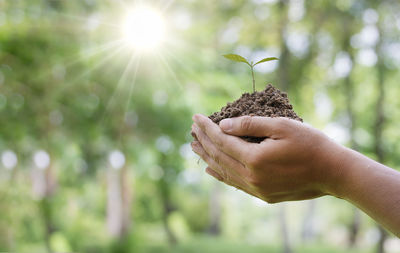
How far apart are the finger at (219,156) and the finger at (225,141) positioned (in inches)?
0.8

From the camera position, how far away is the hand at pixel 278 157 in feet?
3.79

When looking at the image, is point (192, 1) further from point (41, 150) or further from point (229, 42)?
point (41, 150)

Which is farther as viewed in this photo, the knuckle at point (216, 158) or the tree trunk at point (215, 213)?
the tree trunk at point (215, 213)

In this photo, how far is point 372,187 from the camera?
1.13 meters

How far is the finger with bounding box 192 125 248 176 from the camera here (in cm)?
128

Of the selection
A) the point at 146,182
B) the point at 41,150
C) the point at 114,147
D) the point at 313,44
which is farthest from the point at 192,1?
the point at 146,182

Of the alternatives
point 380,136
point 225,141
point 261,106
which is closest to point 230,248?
point 380,136

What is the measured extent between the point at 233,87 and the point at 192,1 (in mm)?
3964

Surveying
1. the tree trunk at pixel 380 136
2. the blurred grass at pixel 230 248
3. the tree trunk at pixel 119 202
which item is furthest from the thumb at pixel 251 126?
the tree trunk at pixel 119 202

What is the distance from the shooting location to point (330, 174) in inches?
46.4

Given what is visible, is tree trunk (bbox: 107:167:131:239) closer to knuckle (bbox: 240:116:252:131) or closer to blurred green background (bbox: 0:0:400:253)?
blurred green background (bbox: 0:0:400:253)

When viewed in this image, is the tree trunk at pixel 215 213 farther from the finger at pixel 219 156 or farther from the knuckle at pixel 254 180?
the knuckle at pixel 254 180

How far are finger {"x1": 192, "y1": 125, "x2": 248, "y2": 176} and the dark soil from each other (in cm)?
17

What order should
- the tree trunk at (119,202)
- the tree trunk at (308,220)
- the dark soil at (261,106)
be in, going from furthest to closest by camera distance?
the tree trunk at (308,220), the tree trunk at (119,202), the dark soil at (261,106)
